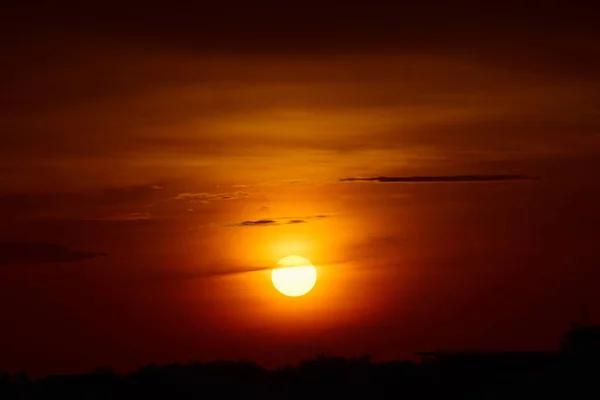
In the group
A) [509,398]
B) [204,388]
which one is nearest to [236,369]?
[204,388]

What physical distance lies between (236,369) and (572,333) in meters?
10.7

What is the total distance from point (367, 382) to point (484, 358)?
369 centimetres

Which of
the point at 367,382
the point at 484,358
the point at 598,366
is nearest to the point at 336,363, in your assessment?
the point at 367,382

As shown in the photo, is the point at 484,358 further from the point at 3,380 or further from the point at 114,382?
the point at 3,380

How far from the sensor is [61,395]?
46594 millimetres

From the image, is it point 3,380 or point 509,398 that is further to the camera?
point 3,380

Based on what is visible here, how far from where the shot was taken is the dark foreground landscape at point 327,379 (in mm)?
45906

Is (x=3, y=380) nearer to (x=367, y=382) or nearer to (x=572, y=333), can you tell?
(x=367, y=382)

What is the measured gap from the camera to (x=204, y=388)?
47656 millimetres

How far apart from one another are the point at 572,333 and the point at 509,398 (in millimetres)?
3288

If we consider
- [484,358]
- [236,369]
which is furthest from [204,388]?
[484,358]

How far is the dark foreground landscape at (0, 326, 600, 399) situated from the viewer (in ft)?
151

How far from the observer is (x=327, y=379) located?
47.5 m

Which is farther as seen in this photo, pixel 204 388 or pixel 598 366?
pixel 204 388
